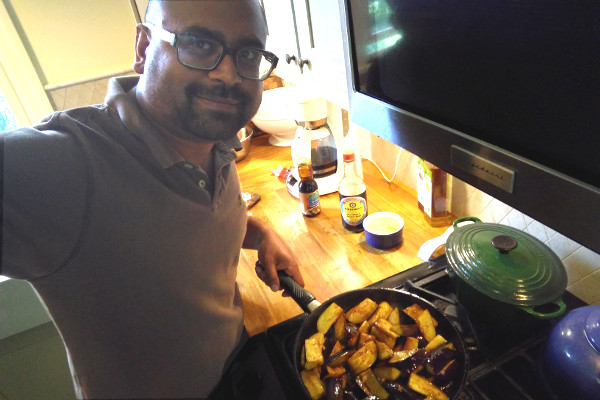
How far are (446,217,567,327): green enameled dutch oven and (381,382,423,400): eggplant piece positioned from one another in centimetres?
20

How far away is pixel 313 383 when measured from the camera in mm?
488

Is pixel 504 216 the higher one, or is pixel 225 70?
pixel 225 70

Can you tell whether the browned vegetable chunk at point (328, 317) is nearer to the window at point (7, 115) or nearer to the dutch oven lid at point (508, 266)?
the dutch oven lid at point (508, 266)

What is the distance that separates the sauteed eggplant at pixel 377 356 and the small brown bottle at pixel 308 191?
492 millimetres

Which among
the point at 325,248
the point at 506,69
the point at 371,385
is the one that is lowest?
the point at 325,248

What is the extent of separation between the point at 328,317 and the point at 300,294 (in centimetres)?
7

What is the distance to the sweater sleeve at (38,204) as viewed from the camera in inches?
12.3

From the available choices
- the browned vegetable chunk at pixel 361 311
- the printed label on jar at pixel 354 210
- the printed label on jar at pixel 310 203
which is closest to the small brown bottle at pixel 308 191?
the printed label on jar at pixel 310 203

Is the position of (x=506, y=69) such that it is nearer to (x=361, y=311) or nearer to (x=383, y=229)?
(x=361, y=311)

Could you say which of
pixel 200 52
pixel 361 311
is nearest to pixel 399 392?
pixel 361 311

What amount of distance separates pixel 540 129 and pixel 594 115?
5 cm

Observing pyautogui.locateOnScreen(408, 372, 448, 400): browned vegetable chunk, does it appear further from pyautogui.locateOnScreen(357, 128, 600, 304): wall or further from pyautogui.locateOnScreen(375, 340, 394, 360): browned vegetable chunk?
pyautogui.locateOnScreen(357, 128, 600, 304): wall

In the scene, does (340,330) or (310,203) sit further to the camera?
(310,203)

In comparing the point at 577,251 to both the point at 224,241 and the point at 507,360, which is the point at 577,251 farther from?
the point at 224,241
